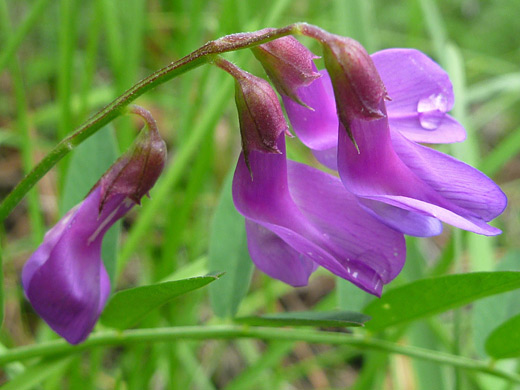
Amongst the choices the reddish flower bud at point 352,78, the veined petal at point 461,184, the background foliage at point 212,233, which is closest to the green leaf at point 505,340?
the background foliage at point 212,233

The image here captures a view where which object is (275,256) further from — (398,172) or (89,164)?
(89,164)

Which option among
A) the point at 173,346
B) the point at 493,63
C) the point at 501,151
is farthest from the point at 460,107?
the point at 493,63

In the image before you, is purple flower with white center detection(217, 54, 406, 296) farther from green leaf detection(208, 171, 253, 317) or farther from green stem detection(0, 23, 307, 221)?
green leaf detection(208, 171, 253, 317)

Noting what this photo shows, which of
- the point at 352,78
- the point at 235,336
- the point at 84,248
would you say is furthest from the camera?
the point at 235,336

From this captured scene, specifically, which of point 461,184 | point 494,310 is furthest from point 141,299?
point 494,310

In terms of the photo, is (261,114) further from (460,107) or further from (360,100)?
(460,107)

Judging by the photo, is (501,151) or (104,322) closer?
(104,322)
